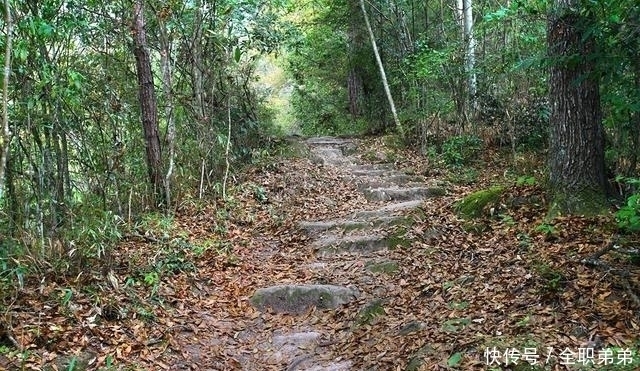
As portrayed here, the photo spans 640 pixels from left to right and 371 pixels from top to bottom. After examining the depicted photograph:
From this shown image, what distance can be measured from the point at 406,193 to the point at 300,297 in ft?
12.1

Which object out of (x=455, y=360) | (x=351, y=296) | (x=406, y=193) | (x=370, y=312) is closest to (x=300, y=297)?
(x=351, y=296)

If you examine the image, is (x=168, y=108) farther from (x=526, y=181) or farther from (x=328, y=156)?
(x=526, y=181)

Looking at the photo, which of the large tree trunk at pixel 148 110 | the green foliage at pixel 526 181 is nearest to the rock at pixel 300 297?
the green foliage at pixel 526 181

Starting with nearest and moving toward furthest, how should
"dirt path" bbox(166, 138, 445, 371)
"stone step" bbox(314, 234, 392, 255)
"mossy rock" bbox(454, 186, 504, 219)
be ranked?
"dirt path" bbox(166, 138, 445, 371) < "mossy rock" bbox(454, 186, 504, 219) < "stone step" bbox(314, 234, 392, 255)

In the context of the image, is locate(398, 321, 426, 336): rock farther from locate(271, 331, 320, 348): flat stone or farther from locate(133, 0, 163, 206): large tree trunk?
locate(133, 0, 163, 206): large tree trunk

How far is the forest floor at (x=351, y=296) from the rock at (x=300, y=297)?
0.02m

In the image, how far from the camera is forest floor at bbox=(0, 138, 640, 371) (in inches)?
152

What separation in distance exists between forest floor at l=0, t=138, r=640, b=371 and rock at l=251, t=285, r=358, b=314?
0.06 feet

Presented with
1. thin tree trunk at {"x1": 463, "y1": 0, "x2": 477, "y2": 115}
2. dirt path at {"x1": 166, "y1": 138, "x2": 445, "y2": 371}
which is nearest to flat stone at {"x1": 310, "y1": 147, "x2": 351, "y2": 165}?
dirt path at {"x1": 166, "y1": 138, "x2": 445, "y2": 371}

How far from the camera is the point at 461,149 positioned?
10.6m

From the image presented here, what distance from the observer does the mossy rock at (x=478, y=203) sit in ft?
21.4

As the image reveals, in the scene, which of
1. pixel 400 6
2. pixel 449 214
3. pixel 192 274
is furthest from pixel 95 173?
pixel 400 6

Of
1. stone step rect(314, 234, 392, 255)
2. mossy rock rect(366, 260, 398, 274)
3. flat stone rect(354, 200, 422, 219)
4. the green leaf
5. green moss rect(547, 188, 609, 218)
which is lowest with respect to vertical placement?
the green leaf

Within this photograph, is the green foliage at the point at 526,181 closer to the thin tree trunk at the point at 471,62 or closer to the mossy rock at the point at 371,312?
the mossy rock at the point at 371,312
